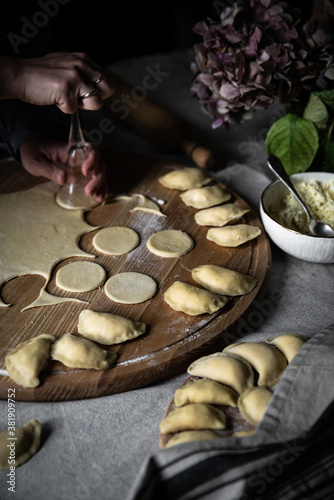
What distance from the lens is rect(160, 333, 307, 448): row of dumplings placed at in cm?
83

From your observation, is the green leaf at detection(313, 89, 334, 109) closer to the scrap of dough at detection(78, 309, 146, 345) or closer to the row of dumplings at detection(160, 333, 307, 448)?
the row of dumplings at detection(160, 333, 307, 448)

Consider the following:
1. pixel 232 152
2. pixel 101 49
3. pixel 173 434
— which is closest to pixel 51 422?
pixel 173 434

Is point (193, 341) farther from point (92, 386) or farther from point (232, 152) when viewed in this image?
point (232, 152)

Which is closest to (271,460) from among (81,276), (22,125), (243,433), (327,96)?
(243,433)

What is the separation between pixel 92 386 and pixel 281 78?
0.99 metres

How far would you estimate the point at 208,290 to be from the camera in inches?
44.6

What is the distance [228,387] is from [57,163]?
904 millimetres

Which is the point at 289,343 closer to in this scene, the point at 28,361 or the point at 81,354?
the point at 81,354

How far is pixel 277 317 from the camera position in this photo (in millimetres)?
1163

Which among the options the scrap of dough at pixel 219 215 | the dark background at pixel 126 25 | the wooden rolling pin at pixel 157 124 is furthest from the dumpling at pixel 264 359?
the dark background at pixel 126 25

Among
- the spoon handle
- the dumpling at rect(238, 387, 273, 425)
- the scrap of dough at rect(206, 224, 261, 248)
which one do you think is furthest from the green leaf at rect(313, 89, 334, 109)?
the dumpling at rect(238, 387, 273, 425)

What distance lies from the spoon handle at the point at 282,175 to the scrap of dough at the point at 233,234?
0.43ft

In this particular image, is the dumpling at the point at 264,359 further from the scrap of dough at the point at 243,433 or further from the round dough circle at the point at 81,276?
the round dough circle at the point at 81,276

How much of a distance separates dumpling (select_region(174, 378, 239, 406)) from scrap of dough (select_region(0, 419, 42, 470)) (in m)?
0.26
